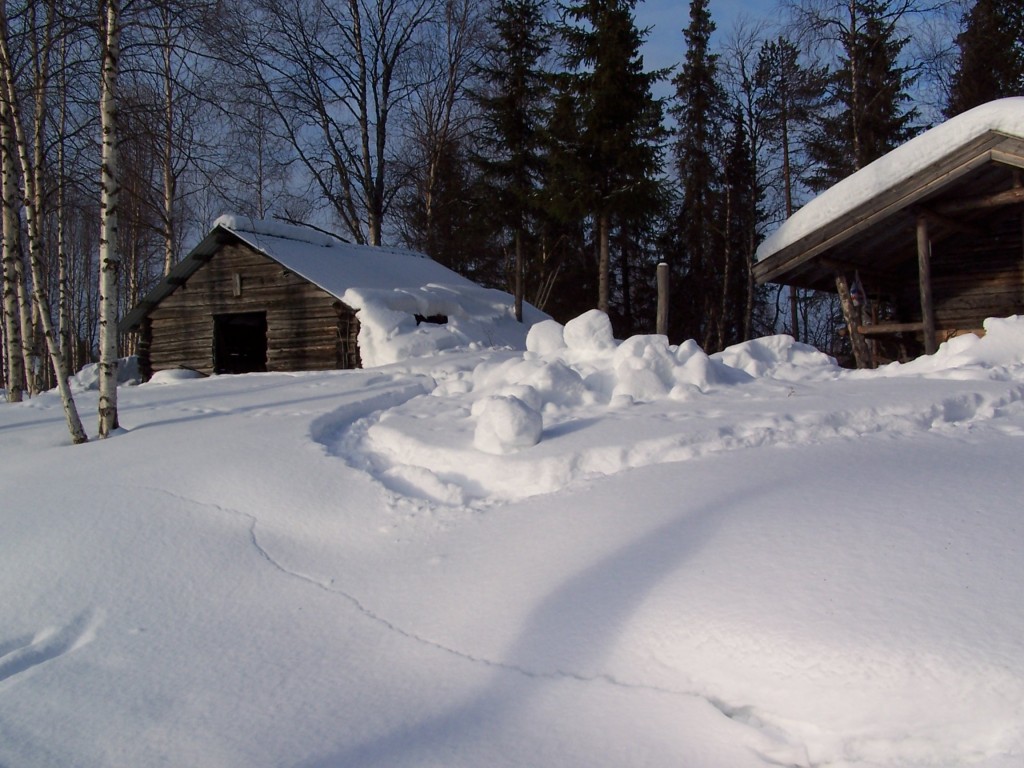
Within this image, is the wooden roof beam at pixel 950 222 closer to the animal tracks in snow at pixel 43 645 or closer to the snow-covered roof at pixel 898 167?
the snow-covered roof at pixel 898 167

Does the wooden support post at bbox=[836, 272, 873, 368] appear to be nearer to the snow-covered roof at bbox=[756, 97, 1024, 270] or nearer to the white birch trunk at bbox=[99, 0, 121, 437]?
the snow-covered roof at bbox=[756, 97, 1024, 270]

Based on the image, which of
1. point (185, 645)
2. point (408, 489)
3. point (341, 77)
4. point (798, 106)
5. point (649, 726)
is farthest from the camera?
point (798, 106)

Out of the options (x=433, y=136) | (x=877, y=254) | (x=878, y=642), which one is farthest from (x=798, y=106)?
(x=878, y=642)

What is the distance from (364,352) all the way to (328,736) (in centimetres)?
1303

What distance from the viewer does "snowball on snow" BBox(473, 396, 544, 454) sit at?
238 inches

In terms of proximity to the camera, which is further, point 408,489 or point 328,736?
point 408,489

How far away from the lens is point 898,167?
35.9 ft

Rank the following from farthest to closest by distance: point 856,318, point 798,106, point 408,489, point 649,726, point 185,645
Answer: point 798,106, point 856,318, point 408,489, point 185,645, point 649,726

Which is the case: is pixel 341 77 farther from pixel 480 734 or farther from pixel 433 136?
pixel 480 734

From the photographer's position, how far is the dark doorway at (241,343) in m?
19.2

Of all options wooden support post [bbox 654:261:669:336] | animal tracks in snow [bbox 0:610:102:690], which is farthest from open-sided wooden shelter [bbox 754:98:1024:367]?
animal tracks in snow [bbox 0:610:102:690]

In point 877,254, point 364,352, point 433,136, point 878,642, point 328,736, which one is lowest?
point 328,736

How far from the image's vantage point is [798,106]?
26859mm

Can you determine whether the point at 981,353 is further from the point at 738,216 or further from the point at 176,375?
the point at 738,216
